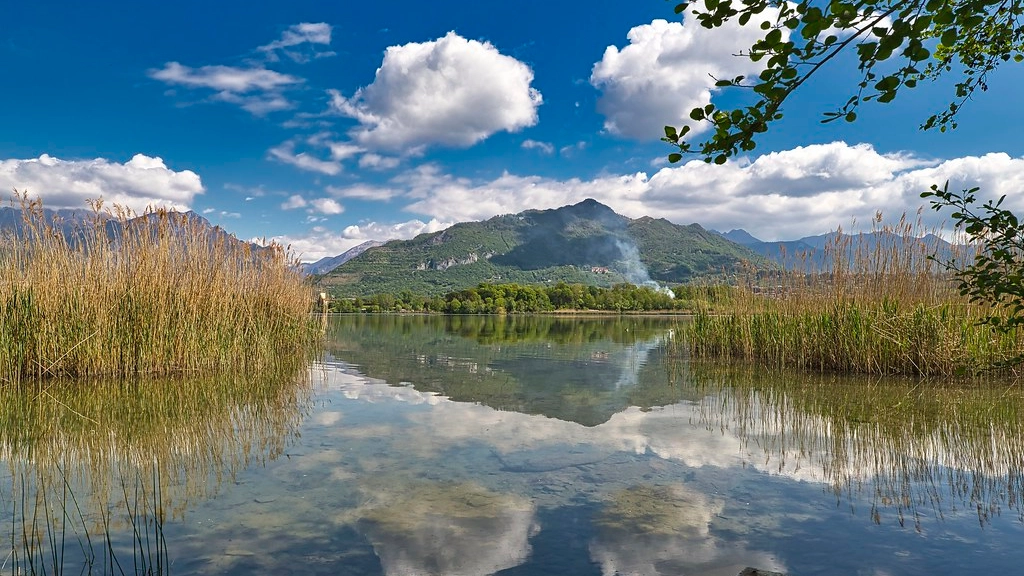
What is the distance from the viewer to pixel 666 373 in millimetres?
10570

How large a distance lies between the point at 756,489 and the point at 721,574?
1.46 meters

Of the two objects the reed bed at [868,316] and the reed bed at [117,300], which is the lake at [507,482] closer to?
the reed bed at [117,300]

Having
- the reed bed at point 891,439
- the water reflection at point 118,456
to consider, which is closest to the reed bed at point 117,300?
the water reflection at point 118,456

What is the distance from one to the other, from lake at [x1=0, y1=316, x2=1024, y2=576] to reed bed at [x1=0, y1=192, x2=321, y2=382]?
2.65ft

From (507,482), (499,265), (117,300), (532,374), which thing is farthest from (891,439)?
(499,265)

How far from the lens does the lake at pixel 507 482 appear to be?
2943 mm

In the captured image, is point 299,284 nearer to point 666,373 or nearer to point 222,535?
point 666,373

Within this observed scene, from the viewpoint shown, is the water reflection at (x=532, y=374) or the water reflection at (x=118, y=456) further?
the water reflection at (x=532, y=374)

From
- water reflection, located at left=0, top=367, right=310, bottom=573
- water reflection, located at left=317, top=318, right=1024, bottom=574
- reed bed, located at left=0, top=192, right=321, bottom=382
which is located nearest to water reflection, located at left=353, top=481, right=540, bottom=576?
water reflection, located at left=317, top=318, right=1024, bottom=574

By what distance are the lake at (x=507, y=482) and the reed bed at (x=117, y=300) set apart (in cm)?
81

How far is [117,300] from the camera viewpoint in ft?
27.4

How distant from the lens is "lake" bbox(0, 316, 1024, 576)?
116 inches

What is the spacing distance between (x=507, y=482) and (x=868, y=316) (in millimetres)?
8247

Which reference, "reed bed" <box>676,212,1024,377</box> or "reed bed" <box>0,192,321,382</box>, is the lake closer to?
"reed bed" <box>0,192,321,382</box>
